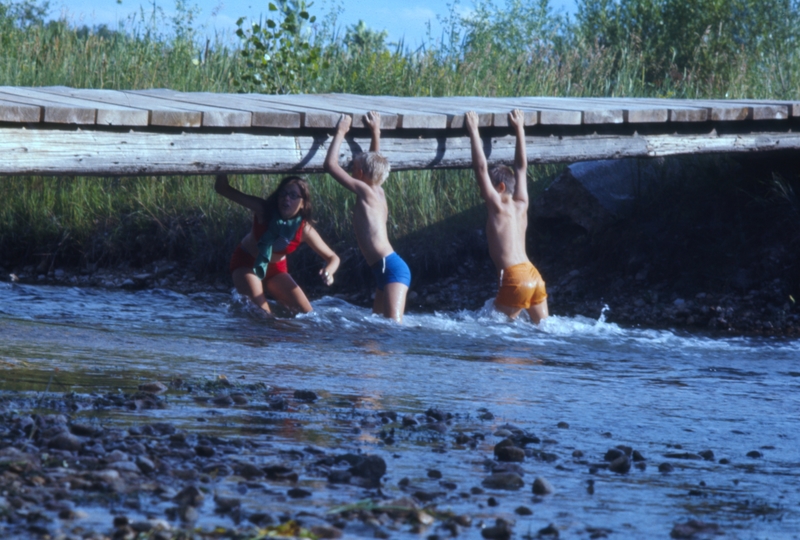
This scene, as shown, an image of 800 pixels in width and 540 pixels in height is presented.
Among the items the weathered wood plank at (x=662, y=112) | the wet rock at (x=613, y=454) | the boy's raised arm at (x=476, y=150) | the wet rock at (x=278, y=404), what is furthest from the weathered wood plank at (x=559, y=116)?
the wet rock at (x=613, y=454)

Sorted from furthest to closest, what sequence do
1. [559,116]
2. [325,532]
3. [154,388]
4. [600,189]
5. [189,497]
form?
[600,189] → [559,116] → [154,388] → [189,497] → [325,532]

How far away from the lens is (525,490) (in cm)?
268

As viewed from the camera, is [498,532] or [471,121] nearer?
[498,532]

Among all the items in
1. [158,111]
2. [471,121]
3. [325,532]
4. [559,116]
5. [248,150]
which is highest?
[559,116]

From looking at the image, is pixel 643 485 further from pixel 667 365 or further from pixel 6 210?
pixel 6 210

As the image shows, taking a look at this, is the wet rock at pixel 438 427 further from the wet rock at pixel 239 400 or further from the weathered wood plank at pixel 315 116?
the weathered wood plank at pixel 315 116

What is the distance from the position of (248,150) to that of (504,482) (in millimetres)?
3391

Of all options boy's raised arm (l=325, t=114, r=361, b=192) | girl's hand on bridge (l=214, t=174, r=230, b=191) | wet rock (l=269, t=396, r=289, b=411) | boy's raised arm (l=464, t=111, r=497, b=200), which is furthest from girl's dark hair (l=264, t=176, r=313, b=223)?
wet rock (l=269, t=396, r=289, b=411)

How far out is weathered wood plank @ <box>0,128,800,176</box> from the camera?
15.7ft

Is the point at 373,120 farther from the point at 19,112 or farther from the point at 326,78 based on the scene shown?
the point at 326,78

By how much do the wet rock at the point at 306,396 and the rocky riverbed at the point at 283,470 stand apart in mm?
43

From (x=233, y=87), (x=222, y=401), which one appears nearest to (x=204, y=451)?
(x=222, y=401)

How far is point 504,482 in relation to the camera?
2689 millimetres

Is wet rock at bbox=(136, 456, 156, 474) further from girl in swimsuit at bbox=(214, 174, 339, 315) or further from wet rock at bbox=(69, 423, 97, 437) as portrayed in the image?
girl in swimsuit at bbox=(214, 174, 339, 315)
